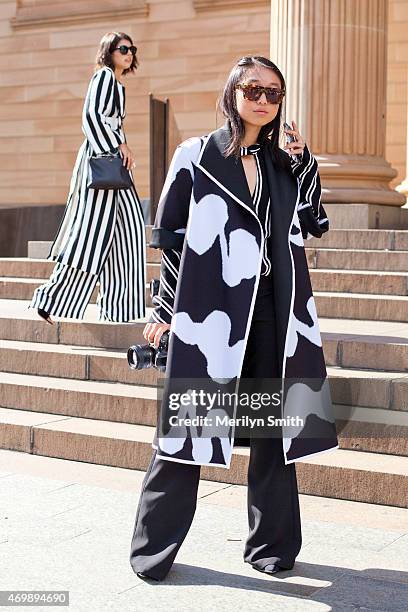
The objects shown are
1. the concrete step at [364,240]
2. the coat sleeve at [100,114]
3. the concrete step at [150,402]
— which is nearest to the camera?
the concrete step at [150,402]

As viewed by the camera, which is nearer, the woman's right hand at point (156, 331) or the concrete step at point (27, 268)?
the woman's right hand at point (156, 331)

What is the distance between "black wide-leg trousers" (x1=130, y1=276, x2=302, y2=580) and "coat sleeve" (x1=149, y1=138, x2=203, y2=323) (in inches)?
12.9

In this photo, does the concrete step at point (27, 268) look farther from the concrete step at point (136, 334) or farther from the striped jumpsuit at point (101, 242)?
the striped jumpsuit at point (101, 242)

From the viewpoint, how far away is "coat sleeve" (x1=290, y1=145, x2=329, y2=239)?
414 centimetres

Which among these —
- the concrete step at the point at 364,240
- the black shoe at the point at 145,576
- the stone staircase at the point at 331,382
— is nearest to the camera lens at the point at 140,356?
the black shoe at the point at 145,576

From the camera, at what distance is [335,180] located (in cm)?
1016

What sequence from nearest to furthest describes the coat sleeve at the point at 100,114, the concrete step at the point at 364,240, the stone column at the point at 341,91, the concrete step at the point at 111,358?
the concrete step at the point at 111,358
the coat sleeve at the point at 100,114
the concrete step at the point at 364,240
the stone column at the point at 341,91

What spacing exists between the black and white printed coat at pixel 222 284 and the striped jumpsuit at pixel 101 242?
3327 millimetres

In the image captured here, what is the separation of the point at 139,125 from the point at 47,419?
→ 9807 mm

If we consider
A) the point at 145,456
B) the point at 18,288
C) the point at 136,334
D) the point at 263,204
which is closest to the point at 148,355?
the point at 263,204

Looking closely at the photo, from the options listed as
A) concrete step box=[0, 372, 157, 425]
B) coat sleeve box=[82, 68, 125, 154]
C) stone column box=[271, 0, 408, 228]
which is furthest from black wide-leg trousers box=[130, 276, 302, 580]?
stone column box=[271, 0, 408, 228]

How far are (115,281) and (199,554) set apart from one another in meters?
3.43

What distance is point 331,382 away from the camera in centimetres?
582

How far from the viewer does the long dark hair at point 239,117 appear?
13.1ft
